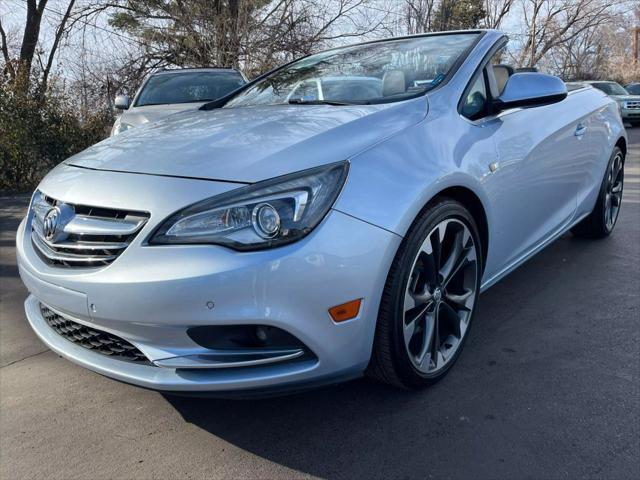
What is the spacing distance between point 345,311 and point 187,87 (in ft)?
21.3

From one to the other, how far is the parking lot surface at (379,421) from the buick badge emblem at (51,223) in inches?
32.3

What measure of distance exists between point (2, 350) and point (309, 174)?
2238 millimetres

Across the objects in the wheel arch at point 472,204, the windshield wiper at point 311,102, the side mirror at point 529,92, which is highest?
the side mirror at point 529,92

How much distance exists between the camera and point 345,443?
2.17 metres

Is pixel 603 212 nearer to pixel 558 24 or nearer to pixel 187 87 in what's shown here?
pixel 187 87

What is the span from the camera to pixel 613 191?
4641 mm

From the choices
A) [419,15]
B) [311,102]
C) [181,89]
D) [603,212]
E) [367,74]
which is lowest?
[603,212]

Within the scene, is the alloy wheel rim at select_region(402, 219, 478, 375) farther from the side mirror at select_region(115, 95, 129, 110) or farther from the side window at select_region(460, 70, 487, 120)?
the side mirror at select_region(115, 95, 129, 110)

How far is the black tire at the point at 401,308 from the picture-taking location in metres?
2.09

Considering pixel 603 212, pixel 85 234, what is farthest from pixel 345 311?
pixel 603 212

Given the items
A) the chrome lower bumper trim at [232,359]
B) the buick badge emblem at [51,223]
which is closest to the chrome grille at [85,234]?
the buick badge emblem at [51,223]

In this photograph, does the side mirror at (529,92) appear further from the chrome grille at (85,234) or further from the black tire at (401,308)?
the chrome grille at (85,234)

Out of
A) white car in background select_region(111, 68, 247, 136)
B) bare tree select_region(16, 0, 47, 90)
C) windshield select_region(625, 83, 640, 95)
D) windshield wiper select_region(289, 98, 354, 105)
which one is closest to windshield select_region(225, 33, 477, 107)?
windshield wiper select_region(289, 98, 354, 105)

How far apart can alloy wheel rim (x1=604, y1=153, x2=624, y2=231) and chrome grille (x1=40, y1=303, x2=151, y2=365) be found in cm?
380
